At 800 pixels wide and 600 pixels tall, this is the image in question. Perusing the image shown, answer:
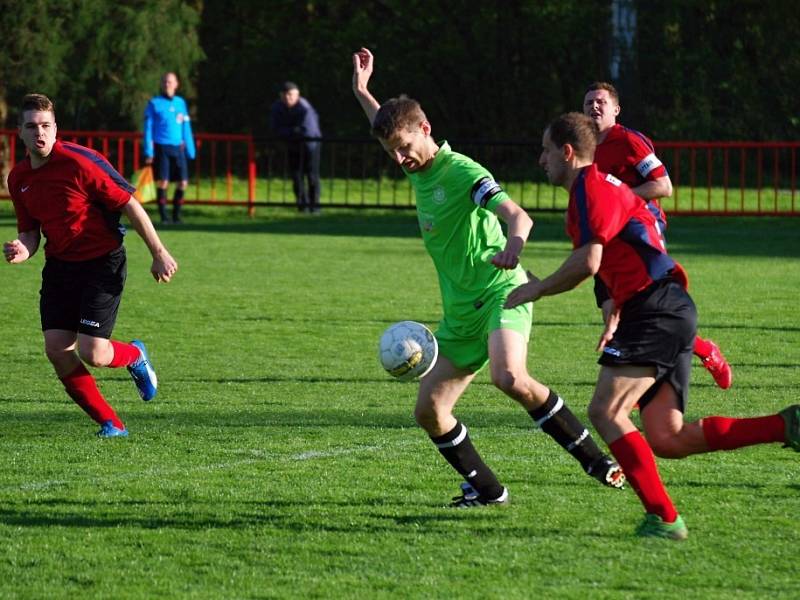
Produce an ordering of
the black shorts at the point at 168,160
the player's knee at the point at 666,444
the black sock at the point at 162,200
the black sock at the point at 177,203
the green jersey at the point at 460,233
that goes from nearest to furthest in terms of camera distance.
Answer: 1. the player's knee at the point at 666,444
2. the green jersey at the point at 460,233
3. the black shorts at the point at 168,160
4. the black sock at the point at 177,203
5. the black sock at the point at 162,200

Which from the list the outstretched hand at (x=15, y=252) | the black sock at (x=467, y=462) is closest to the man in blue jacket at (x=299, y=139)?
the outstretched hand at (x=15, y=252)

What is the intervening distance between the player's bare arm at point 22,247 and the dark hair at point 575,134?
3.16 metres

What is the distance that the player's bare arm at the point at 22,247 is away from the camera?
747 cm

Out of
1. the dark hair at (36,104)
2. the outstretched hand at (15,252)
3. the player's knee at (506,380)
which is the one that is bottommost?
the player's knee at (506,380)

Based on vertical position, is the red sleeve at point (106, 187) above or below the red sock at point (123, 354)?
above

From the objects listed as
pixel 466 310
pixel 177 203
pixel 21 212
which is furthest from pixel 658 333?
pixel 177 203

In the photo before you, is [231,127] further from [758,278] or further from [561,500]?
[561,500]

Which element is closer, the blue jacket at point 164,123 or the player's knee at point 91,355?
the player's knee at point 91,355

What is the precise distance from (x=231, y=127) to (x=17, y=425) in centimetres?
3015

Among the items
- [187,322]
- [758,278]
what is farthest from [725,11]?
[187,322]

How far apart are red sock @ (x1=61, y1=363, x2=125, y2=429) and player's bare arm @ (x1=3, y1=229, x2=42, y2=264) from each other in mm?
648

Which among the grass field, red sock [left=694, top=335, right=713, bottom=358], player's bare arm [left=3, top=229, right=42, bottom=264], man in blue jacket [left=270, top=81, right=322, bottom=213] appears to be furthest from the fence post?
red sock [left=694, top=335, right=713, bottom=358]

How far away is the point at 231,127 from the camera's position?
123ft

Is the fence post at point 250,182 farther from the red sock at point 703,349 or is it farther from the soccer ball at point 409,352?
the soccer ball at point 409,352
